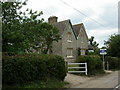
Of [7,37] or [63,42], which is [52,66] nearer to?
[7,37]

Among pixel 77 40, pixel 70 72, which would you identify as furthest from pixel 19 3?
pixel 77 40

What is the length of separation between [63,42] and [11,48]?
22.3m

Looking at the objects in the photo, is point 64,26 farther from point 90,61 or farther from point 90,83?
point 90,83

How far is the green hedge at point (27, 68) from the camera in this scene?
30.1ft

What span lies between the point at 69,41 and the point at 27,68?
25.1 metres

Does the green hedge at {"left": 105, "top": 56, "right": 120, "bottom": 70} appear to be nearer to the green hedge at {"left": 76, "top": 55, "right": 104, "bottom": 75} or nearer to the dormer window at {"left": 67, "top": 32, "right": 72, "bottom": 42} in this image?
the green hedge at {"left": 76, "top": 55, "right": 104, "bottom": 75}

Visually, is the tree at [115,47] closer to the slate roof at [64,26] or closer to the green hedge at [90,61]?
the slate roof at [64,26]

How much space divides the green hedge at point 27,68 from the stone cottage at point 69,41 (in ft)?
Answer: 67.7

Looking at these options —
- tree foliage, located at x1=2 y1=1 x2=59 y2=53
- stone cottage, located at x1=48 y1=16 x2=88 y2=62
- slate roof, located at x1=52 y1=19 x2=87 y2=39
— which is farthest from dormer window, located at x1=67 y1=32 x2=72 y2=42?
tree foliage, located at x1=2 y1=1 x2=59 y2=53

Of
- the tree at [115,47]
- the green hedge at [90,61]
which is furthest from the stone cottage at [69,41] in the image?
the green hedge at [90,61]

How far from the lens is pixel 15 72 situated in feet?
30.7

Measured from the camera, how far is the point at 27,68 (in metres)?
9.88

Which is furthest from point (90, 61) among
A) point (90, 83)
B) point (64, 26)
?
point (64, 26)

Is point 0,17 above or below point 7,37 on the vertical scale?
above
